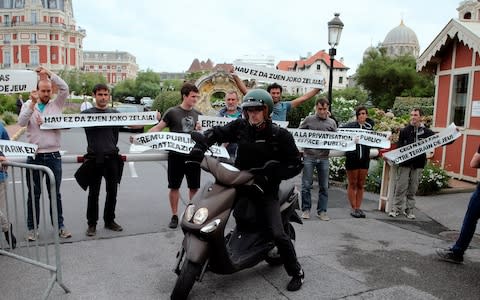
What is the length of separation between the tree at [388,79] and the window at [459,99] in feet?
140

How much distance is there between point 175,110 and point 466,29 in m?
7.21

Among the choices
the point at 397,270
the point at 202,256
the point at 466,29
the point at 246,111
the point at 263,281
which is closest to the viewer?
the point at 202,256

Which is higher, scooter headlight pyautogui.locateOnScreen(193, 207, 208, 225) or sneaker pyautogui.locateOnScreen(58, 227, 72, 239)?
scooter headlight pyautogui.locateOnScreen(193, 207, 208, 225)

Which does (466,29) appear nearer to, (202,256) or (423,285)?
(423,285)

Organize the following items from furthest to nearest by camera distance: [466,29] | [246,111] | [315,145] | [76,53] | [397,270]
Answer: [76,53] < [466,29] < [315,145] < [397,270] < [246,111]

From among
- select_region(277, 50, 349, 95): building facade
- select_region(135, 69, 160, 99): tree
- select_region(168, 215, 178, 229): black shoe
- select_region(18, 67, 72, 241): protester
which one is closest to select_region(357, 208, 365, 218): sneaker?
select_region(168, 215, 178, 229): black shoe

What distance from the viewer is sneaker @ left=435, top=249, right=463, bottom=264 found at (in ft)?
16.0

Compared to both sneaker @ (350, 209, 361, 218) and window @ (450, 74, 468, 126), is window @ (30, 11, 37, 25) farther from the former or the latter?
sneaker @ (350, 209, 361, 218)

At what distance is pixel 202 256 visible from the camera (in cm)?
358

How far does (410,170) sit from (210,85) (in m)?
17.4

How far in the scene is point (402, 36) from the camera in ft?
355

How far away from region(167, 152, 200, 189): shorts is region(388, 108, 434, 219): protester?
11.1 feet

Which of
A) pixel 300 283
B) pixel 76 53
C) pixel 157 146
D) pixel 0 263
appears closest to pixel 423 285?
pixel 300 283

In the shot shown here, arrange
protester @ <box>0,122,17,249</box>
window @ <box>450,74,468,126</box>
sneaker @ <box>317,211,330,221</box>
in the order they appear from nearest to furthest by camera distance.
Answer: protester @ <box>0,122,17,249</box> → sneaker @ <box>317,211,330,221</box> → window @ <box>450,74,468,126</box>
